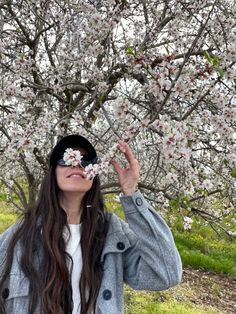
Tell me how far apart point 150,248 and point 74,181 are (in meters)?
0.37

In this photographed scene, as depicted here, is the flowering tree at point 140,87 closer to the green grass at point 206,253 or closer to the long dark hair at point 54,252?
the long dark hair at point 54,252

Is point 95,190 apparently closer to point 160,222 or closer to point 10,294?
point 160,222

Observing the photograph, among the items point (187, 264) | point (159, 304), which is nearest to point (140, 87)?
point (159, 304)

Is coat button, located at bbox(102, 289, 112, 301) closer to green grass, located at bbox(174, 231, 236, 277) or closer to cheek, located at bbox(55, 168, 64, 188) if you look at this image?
cheek, located at bbox(55, 168, 64, 188)

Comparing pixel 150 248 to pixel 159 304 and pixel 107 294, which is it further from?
pixel 159 304

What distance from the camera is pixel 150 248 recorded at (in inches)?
69.7

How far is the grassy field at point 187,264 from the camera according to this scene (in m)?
4.82

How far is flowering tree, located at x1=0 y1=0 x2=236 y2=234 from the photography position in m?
1.92

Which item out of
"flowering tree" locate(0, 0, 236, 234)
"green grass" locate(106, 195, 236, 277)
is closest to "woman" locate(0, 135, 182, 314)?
"flowering tree" locate(0, 0, 236, 234)

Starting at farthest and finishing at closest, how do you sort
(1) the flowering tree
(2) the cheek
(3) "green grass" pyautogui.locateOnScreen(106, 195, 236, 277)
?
(3) "green grass" pyautogui.locateOnScreen(106, 195, 236, 277), (1) the flowering tree, (2) the cheek

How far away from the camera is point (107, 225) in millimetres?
1901

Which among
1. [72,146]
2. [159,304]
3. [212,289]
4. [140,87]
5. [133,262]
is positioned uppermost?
[140,87]

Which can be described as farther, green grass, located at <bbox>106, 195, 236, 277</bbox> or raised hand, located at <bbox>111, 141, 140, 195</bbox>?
green grass, located at <bbox>106, 195, 236, 277</bbox>

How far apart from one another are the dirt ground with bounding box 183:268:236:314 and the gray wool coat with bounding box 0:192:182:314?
148 inches
